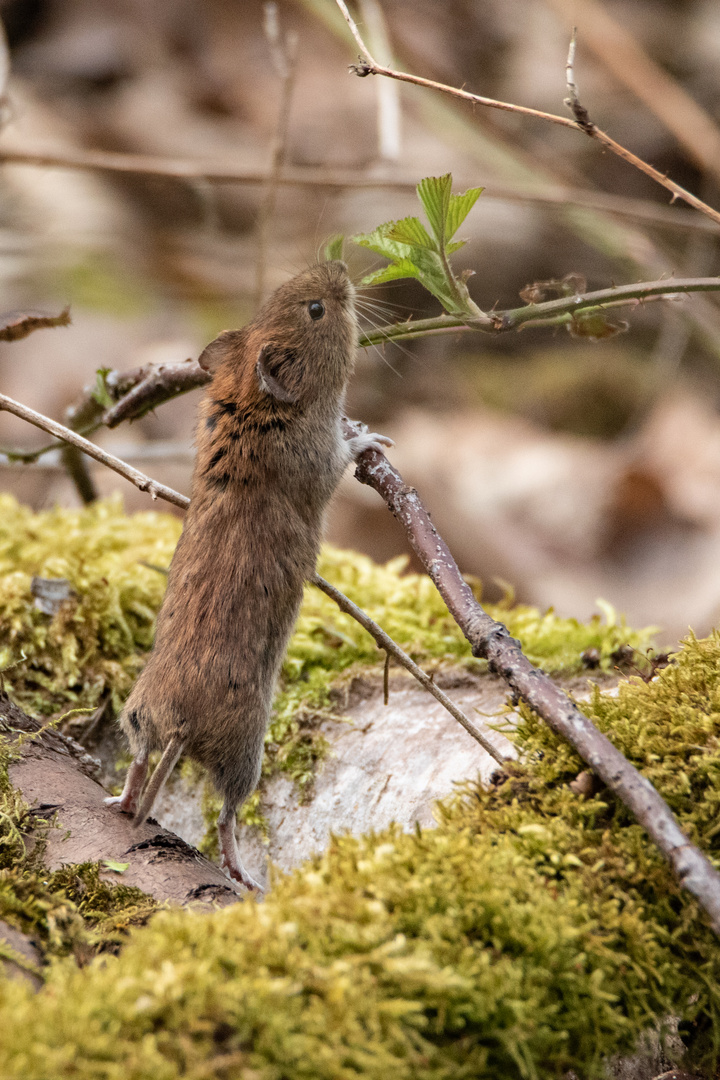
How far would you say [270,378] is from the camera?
312cm

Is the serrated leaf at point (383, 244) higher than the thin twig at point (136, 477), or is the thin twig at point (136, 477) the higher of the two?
the serrated leaf at point (383, 244)

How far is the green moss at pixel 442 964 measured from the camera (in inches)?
51.0

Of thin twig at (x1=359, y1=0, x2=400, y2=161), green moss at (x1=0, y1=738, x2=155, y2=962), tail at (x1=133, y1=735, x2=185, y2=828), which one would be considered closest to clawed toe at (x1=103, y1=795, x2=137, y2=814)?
tail at (x1=133, y1=735, x2=185, y2=828)

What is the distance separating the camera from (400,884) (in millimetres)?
1600

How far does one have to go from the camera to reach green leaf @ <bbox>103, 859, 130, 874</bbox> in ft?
6.93

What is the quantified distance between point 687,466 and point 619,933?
6.73 m

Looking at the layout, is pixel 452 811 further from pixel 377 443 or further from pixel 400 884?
pixel 377 443

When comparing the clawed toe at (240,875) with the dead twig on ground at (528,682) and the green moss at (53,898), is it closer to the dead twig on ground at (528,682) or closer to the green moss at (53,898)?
the green moss at (53,898)

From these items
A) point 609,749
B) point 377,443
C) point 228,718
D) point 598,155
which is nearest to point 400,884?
point 609,749

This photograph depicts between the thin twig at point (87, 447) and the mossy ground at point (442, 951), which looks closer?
the mossy ground at point (442, 951)

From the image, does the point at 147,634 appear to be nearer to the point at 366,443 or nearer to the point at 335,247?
the point at 366,443

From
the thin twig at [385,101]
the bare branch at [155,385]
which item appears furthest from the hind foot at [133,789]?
the thin twig at [385,101]

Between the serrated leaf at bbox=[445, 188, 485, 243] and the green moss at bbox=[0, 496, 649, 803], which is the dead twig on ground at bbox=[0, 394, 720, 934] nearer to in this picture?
the serrated leaf at bbox=[445, 188, 485, 243]

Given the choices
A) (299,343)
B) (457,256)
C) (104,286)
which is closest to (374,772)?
(299,343)
